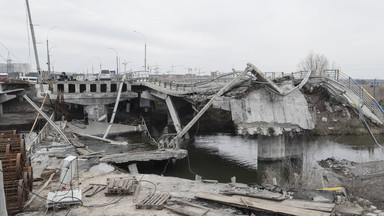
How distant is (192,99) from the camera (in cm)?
3030

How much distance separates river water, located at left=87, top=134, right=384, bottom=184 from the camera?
24.5m

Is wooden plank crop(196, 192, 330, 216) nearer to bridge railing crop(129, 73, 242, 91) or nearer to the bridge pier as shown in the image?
the bridge pier

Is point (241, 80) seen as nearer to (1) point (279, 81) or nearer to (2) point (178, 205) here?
(1) point (279, 81)

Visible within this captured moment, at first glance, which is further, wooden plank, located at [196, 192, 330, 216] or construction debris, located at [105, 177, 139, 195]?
construction debris, located at [105, 177, 139, 195]

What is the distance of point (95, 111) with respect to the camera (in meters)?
43.2

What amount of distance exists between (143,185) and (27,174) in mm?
5083

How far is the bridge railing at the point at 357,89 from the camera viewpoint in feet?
70.0

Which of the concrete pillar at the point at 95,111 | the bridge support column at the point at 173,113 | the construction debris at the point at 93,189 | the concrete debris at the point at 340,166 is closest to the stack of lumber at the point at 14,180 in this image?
the construction debris at the point at 93,189

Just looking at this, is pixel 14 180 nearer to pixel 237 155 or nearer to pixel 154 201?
pixel 154 201

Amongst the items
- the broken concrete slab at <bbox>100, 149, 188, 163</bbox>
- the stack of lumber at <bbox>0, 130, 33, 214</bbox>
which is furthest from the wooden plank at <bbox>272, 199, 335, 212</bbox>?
the broken concrete slab at <bbox>100, 149, 188, 163</bbox>

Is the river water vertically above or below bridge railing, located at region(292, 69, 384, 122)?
below

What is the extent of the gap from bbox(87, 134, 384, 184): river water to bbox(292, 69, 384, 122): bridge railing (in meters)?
3.32

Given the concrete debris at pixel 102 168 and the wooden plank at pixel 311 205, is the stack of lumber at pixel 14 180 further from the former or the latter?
the wooden plank at pixel 311 205

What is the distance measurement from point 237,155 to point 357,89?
11.8 meters
